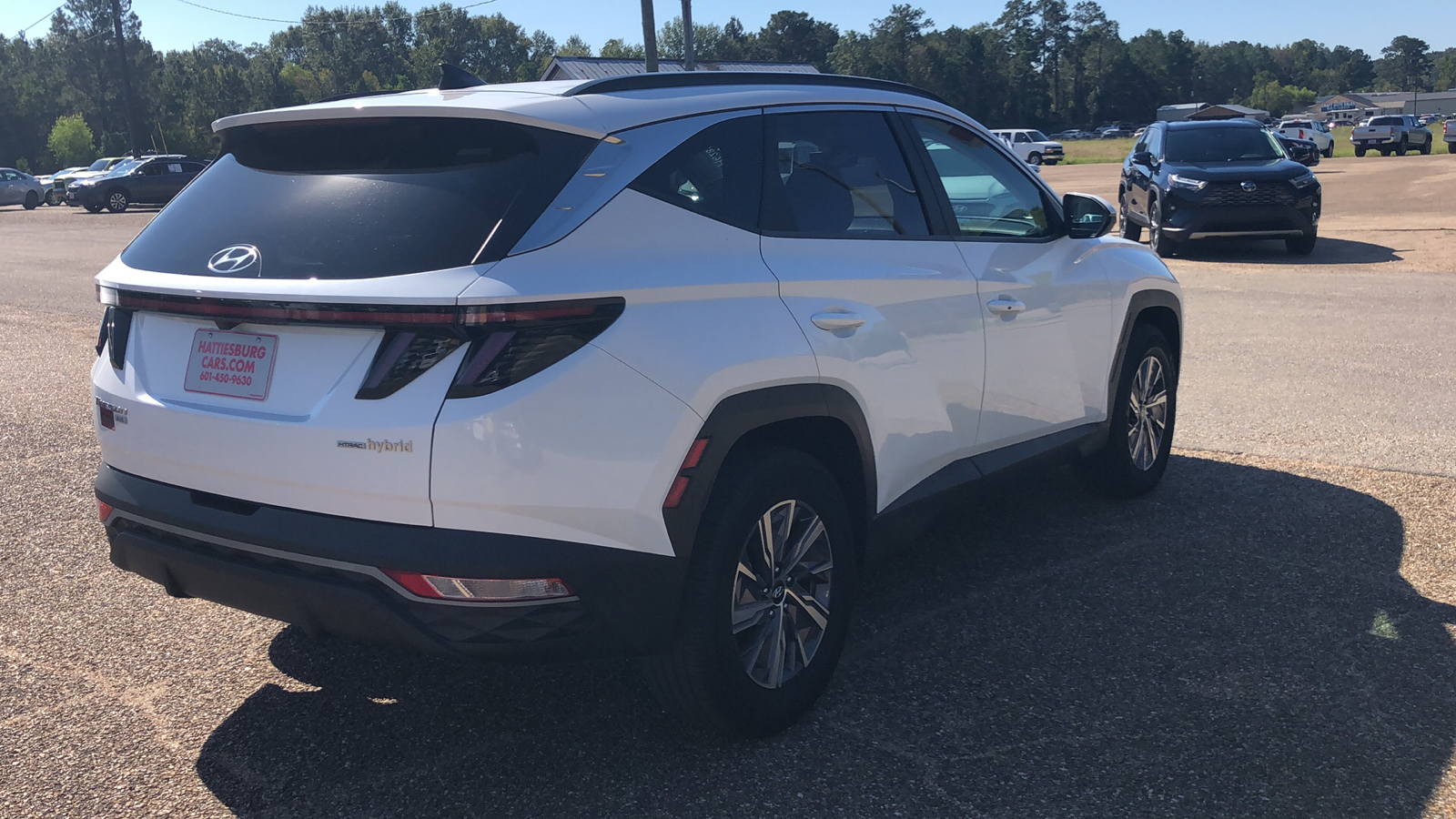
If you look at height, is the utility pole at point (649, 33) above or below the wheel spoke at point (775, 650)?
above

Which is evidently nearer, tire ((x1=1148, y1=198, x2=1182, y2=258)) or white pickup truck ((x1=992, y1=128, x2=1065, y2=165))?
tire ((x1=1148, y1=198, x2=1182, y2=258))

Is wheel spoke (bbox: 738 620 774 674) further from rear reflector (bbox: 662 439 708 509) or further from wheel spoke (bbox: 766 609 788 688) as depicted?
rear reflector (bbox: 662 439 708 509)

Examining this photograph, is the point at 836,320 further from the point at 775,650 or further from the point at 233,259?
the point at 233,259

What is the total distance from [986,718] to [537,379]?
1.70 m

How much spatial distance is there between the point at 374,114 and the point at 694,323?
947 millimetres

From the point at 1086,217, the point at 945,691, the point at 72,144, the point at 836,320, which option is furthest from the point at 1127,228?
the point at 72,144

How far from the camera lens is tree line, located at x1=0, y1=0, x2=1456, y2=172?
9875 cm

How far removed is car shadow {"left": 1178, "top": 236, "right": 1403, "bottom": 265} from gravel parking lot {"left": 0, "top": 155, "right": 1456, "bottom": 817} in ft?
33.5

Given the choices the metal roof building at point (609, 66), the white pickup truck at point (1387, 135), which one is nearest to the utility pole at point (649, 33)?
the metal roof building at point (609, 66)

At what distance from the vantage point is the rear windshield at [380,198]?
8.94ft

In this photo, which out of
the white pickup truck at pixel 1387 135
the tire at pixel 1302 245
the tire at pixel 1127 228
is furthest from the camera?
the white pickup truck at pixel 1387 135

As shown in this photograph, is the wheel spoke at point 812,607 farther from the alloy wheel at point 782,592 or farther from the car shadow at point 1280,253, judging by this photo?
the car shadow at point 1280,253

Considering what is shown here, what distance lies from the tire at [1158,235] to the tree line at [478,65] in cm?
7638

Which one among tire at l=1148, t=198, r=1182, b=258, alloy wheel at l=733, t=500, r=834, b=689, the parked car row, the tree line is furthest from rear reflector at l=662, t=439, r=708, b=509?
the tree line
